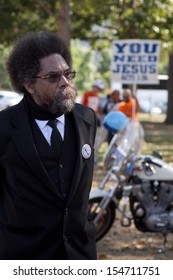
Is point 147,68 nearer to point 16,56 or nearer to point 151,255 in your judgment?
point 151,255

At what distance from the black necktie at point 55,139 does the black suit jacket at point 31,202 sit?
3.4 inches

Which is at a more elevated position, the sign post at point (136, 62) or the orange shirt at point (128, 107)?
the sign post at point (136, 62)

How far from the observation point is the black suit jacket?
293 cm

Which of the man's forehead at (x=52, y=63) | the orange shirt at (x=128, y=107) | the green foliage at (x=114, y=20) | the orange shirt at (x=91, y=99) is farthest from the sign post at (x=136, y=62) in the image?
the man's forehead at (x=52, y=63)

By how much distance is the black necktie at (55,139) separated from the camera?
2990 millimetres

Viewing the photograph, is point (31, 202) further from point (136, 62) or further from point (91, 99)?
point (91, 99)

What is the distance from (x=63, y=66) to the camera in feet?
9.96

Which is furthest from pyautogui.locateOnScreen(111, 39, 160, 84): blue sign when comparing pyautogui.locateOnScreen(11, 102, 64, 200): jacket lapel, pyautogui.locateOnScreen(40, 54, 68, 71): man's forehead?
pyautogui.locateOnScreen(11, 102, 64, 200): jacket lapel

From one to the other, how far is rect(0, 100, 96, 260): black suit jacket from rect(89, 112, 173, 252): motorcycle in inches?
122

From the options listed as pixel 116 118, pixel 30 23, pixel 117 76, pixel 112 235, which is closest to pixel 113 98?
pixel 117 76

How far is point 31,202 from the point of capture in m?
2.94

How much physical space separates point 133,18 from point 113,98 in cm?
868

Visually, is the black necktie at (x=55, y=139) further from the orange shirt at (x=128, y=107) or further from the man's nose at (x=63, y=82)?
the orange shirt at (x=128, y=107)

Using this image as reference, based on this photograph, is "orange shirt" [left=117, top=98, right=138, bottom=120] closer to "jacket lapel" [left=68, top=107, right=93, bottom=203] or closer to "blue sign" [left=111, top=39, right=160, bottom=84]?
"blue sign" [left=111, top=39, right=160, bottom=84]
